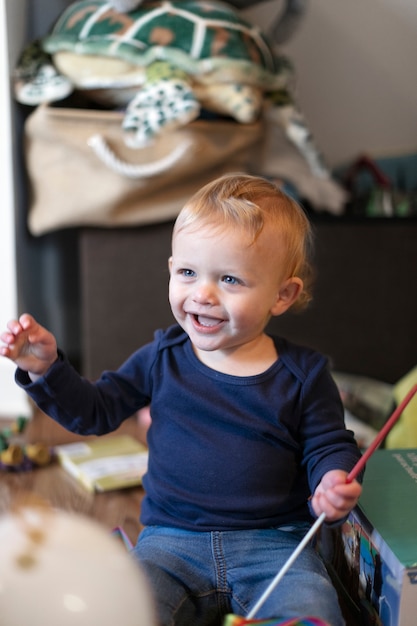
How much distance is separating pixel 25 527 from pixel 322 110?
5.43 ft

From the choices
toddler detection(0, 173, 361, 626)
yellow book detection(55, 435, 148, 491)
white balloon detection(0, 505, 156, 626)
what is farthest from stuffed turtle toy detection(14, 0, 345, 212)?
white balloon detection(0, 505, 156, 626)

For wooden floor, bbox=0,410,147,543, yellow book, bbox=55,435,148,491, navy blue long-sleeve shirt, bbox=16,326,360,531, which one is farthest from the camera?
yellow book, bbox=55,435,148,491

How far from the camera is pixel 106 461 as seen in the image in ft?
4.58

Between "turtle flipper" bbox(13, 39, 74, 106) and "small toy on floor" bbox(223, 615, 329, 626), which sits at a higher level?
"turtle flipper" bbox(13, 39, 74, 106)

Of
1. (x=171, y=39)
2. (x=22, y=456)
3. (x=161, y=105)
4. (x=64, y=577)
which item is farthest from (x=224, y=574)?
(x=171, y=39)

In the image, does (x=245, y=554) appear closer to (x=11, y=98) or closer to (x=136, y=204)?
(x=136, y=204)

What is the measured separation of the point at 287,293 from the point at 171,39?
90cm

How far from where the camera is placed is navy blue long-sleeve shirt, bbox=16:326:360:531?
821mm

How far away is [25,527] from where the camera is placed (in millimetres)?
619

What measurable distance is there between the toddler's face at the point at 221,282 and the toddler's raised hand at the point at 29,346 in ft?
0.49

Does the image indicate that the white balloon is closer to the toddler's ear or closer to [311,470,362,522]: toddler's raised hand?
[311,470,362,522]: toddler's raised hand

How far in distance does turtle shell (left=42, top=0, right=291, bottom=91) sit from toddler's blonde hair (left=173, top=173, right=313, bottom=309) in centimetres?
79

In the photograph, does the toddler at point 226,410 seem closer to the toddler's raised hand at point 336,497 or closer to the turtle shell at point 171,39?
the toddler's raised hand at point 336,497

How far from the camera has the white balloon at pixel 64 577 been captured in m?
0.57
